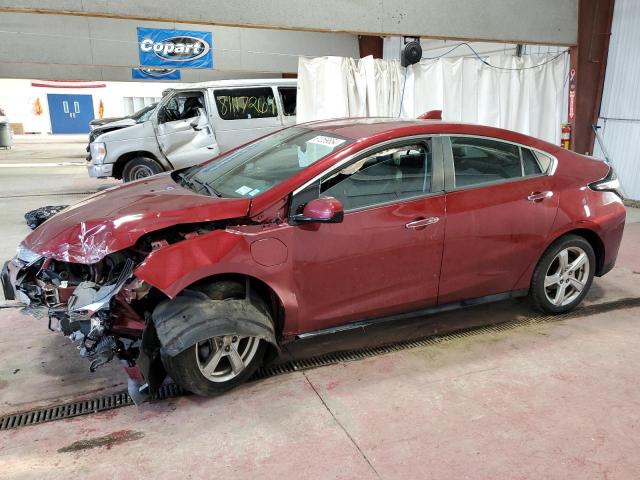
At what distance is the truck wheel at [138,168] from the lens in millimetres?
9117

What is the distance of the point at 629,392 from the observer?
A: 310cm

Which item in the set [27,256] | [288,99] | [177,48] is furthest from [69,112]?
[27,256]

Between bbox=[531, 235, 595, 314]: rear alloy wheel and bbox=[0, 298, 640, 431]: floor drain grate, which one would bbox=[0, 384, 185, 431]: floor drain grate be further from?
bbox=[531, 235, 595, 314]: rear alloy wheel

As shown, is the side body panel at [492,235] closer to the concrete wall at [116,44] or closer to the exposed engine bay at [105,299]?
the exposed engine bay at [105,299]

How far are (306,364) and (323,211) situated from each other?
3.77ft

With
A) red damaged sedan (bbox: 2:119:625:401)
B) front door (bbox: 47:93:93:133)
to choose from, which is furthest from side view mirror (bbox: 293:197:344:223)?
front door (bbox: 47:93:93:133)

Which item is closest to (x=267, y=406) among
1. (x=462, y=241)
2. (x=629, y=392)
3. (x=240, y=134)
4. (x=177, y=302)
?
(x=177, y=302)

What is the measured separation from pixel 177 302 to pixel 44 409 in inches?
39.6

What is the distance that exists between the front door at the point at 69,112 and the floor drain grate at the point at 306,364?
100 feet

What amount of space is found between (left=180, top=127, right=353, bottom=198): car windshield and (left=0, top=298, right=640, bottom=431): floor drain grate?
3.90ft

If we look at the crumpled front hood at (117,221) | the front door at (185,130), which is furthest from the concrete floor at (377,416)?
the front door at (185,130)

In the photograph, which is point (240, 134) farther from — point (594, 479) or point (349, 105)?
point (594, 479)

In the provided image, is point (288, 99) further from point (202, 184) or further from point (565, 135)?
point (202, 184)

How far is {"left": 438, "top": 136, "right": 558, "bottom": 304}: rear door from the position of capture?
345 centimetres
